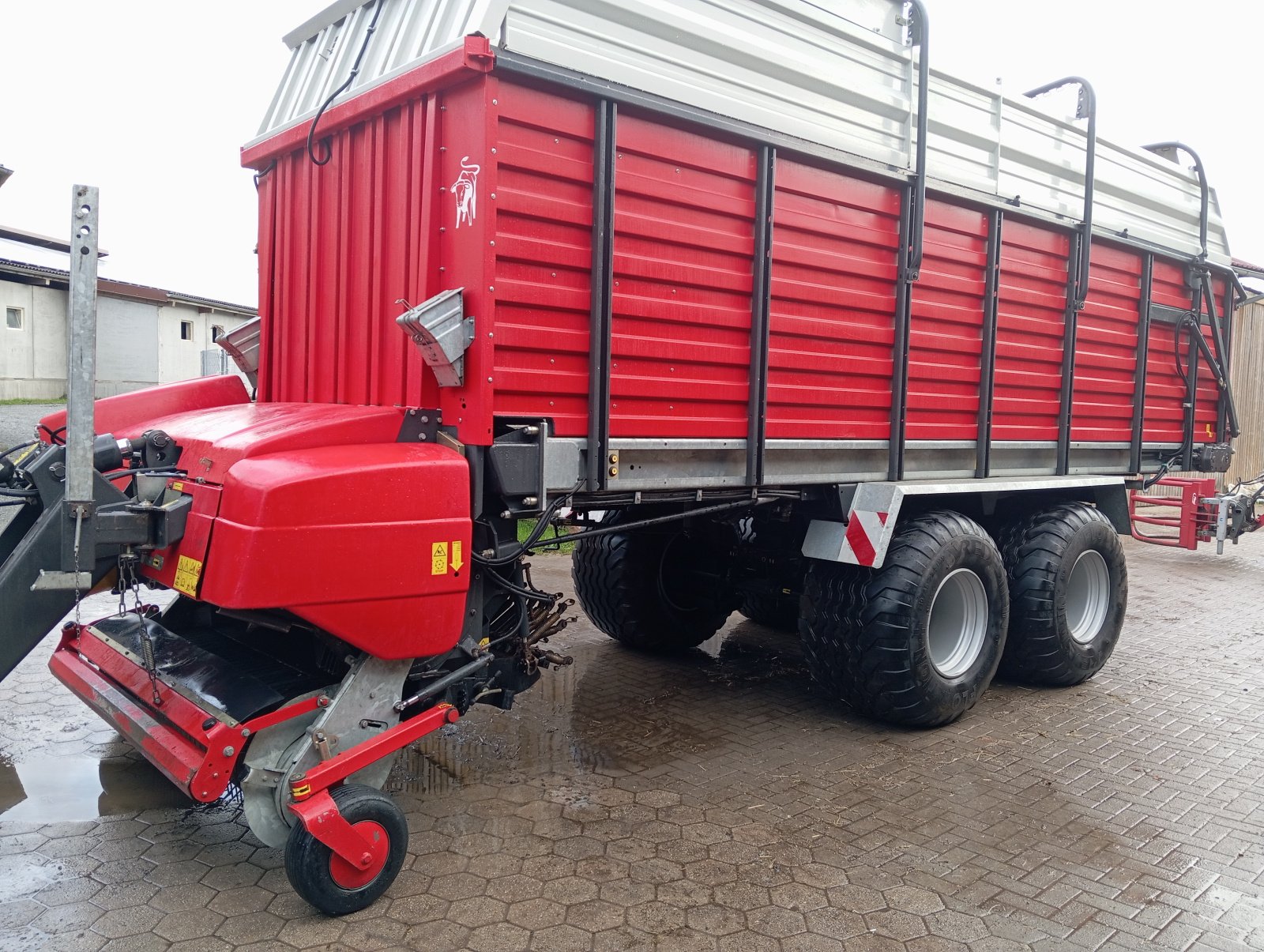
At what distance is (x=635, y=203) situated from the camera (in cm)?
395

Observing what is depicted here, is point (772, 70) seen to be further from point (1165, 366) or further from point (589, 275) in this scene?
point (1165, 366)

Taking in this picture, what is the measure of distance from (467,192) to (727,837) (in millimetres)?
2645

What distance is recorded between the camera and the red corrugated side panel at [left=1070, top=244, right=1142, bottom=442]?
6160mm

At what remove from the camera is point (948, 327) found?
532 centimetres

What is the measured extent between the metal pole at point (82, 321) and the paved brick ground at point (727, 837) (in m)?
1.42

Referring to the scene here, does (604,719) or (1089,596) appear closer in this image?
(604,719)

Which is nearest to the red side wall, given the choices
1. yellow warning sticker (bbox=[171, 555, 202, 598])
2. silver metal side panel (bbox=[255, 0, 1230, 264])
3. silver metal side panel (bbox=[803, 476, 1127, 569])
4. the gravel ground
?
silver metal side panel (bbox=[255, 0, 1230, 264])

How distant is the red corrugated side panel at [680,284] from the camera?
393cm

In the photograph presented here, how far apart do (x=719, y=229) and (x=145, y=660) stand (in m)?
2.94

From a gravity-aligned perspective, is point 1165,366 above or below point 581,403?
above

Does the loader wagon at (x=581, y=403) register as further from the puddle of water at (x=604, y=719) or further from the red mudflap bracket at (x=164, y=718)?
the puddle of water at (x=604, y=719)

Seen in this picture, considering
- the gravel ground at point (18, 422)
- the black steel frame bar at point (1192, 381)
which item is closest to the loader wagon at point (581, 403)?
the black steel frame bar at point (1192, 381)

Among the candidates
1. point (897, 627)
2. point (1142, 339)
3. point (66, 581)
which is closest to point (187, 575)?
point (66, 581)

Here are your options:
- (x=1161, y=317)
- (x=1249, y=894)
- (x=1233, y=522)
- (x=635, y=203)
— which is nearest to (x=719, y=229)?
(x=635, y=203)
